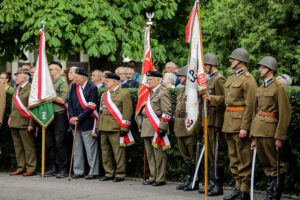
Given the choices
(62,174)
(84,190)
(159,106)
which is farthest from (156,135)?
(62,174)

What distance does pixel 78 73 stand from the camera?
12.6m

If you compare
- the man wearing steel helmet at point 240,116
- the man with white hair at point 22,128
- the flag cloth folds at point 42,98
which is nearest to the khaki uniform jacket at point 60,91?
the flag cloth folds at point 42,98

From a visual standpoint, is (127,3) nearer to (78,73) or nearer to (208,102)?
(78,73)

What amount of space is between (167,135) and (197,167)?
1.39m

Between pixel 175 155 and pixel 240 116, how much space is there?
233 cm

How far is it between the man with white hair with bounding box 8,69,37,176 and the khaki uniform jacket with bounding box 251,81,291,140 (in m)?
5.37

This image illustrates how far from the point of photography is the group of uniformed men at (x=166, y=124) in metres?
→ 9.29

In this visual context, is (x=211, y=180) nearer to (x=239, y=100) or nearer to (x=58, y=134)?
(x=239, y=100)

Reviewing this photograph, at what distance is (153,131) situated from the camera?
448 inches

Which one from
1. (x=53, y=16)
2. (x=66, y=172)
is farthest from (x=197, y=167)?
(x=53, y=16)

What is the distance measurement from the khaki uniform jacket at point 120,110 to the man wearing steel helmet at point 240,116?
2412 mm

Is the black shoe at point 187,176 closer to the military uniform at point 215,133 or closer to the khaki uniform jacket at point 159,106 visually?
the military uniform at point 215,133

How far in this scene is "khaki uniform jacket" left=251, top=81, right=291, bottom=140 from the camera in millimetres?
9031

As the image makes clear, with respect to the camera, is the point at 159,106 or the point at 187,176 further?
the point at 159,106
